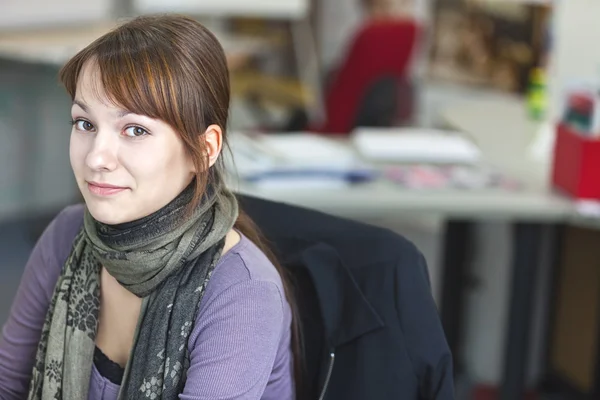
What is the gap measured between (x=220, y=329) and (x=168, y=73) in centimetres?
31

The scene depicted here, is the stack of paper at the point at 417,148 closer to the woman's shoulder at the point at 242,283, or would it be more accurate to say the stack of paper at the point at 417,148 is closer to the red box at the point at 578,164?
the red box at the point at 578,164

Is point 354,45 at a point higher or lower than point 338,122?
higher

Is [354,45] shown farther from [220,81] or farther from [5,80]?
[220,81]

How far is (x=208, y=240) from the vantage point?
1.13 meters

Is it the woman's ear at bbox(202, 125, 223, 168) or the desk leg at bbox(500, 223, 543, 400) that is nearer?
the woman's ear at bbox(202, 125, 223, 168)

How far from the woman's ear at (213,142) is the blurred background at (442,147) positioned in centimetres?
19

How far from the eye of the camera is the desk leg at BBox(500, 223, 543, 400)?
2.27 meters

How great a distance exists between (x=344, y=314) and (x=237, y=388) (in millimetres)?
210

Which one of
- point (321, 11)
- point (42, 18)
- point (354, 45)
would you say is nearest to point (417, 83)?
point (321, 11)

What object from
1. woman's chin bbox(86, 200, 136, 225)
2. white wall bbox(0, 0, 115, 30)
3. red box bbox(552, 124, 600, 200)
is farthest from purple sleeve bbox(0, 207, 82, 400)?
white wall bbox(0, 0, 115, 30)

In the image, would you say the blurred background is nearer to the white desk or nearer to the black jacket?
the white desk

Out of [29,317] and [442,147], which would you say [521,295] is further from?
[29,317]

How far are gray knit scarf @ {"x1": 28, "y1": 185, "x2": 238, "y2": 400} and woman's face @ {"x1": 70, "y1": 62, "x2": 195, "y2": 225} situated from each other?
0.03 m

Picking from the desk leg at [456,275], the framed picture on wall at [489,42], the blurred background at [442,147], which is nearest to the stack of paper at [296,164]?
the blurred background at [442,147]
